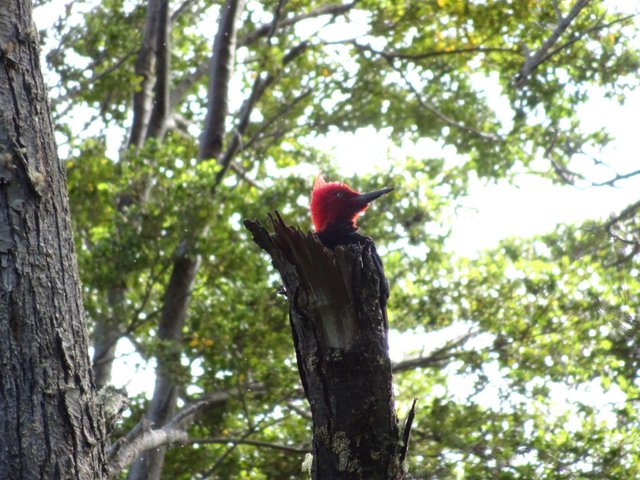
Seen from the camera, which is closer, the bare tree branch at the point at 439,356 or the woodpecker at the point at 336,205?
the woodpecker at the point at 336,205

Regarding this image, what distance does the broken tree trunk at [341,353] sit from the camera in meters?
2.61

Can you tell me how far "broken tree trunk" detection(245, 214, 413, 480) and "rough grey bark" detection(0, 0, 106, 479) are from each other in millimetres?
620

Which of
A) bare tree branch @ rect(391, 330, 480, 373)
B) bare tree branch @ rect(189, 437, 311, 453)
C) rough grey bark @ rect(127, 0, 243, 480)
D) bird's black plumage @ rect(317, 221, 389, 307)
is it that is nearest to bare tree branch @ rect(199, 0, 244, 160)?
rough grey bark @ rect(127, 0, 243, 480)

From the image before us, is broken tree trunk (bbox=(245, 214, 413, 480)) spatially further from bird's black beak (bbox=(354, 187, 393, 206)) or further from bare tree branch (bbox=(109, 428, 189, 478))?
bird's black beak (bbox=(354, 187, 393, 206))

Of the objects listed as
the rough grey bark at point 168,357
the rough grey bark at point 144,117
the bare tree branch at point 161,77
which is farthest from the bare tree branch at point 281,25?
the rough grey bark at point 168,357

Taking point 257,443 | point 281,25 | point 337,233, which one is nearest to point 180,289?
point 257,443

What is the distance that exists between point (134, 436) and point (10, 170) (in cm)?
278

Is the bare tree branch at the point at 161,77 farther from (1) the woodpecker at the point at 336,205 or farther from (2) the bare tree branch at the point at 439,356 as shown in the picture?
(1) the woodpecker at the point at 336,205

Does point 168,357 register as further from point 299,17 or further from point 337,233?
point 299,17

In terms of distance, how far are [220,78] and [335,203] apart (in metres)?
4.54

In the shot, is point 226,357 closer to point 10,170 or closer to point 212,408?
point 212,408

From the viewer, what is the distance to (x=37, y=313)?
8.94 feet

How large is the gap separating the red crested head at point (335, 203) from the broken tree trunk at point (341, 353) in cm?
239

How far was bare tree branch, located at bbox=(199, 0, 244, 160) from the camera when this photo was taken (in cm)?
Answer: 945
